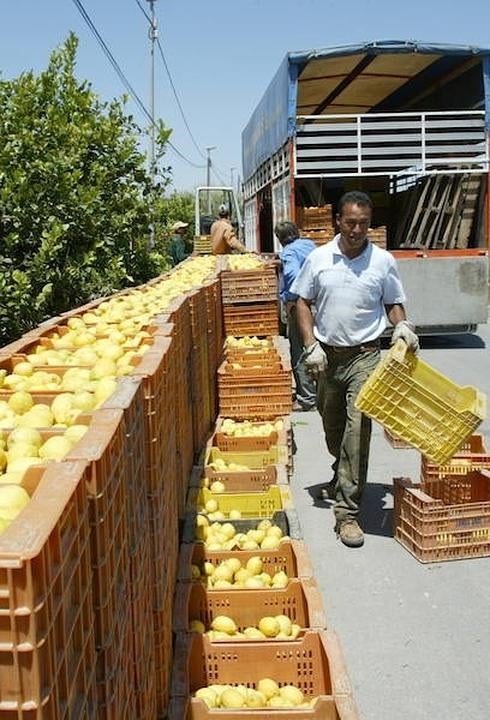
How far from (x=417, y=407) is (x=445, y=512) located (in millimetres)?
677

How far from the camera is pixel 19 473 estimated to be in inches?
91.1

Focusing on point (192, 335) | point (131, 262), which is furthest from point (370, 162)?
point (192, 335)

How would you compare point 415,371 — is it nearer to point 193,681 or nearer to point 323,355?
point 323,355

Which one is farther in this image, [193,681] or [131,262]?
[131,262]

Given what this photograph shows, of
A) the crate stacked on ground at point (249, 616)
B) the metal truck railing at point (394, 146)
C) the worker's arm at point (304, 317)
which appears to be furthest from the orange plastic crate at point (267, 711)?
the metal truck railing at point (394, 146)

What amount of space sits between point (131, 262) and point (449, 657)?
396 inches

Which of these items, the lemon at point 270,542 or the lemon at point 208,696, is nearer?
the lemon at point 208,696

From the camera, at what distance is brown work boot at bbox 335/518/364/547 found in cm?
566

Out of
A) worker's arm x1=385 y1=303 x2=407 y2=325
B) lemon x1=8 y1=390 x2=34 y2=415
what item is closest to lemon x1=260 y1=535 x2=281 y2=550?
worker's arm x1=385 y1=303 x2=407 y2=325

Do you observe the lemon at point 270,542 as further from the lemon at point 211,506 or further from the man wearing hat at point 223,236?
the man wearing hat at point 223,236

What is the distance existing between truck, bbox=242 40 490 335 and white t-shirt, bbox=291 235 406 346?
8.01 meters

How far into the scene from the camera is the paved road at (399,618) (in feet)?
12.7

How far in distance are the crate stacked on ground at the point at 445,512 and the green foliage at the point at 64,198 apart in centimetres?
611

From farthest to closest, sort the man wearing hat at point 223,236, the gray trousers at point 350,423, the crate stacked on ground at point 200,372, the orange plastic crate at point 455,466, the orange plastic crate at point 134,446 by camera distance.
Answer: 1. the man wearing hat at point 223,236
2. the crate stacked on ground at point 200,372
3. the gray trousers at point 350,423
4. the orange plastic crate at point 455,466
5. the orange plastic crate at point 134,446
